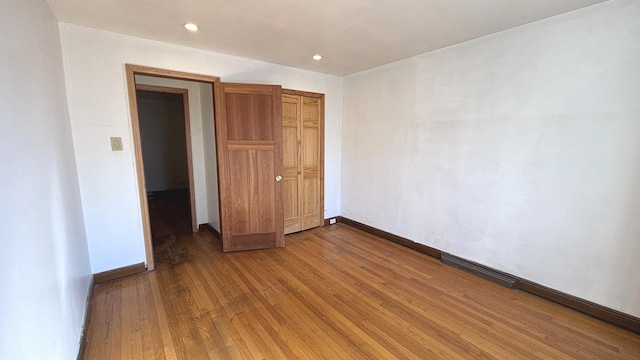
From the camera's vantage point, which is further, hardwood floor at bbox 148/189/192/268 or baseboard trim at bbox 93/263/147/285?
hardwood floor at bbox 148/189/192/268

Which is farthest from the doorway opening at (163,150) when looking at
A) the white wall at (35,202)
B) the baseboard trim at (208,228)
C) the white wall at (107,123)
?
the white wall at (35,202)

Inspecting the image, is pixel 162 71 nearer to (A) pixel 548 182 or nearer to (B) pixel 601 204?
(A) pixel 548 182

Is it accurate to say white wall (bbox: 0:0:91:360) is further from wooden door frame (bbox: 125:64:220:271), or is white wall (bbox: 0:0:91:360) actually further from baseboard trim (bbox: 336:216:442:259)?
baseboard trim (bbox: 336:216:442:259)

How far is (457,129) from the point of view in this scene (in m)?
2.92

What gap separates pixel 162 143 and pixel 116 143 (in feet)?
15.0

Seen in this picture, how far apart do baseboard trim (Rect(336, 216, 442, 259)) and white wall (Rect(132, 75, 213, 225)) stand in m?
2.27

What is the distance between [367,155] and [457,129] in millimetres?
1379

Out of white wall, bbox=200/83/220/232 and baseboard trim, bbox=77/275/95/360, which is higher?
white wall, bbox=200/83/220/232

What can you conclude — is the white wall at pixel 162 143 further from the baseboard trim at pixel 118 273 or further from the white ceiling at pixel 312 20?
the white ceiling at pixel 312 20

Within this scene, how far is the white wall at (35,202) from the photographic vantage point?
3.24 ft

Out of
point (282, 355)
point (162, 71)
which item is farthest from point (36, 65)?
point (282, 355)

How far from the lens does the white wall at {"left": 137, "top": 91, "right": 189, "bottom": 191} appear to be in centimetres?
648

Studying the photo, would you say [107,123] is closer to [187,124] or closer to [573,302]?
[187,124]

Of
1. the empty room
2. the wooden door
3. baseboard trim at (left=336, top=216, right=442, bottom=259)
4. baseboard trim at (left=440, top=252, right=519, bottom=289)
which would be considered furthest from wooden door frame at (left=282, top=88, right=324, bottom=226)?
baseboard trim at (left=440, top=252, right=519, bottom=289)
